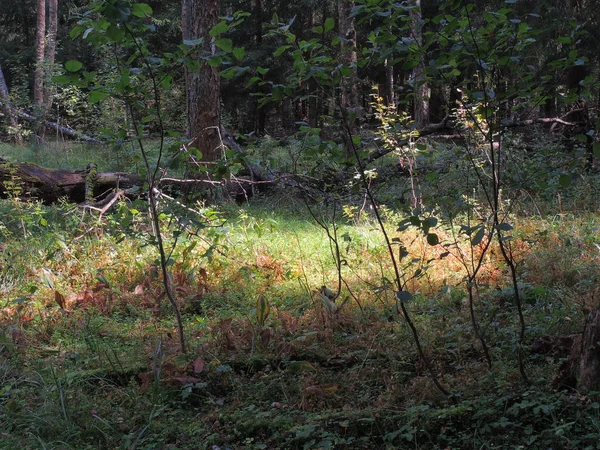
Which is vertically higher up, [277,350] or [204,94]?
[204,94]

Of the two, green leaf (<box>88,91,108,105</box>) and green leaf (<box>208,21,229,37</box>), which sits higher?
green leaf (<box>208,21,229,37</box>)

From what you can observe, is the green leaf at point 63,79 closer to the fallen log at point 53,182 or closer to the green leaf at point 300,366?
the green leaf at point 300,366

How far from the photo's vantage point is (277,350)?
4184 mm

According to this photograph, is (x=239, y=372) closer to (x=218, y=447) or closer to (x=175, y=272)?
(x=218, y=447)

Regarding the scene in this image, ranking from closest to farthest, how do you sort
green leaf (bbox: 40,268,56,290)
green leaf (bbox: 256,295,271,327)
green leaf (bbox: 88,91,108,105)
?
green leaf (bbox: 88,91,108,105) → green leaf (bbox: 256,295,271,327) → green leaf (bbox: 40,268,56,290)

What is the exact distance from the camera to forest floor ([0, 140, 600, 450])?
3033mm

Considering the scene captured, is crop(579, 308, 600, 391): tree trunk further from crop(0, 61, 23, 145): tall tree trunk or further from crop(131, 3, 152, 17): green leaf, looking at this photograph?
crop(0, 61, 23, 145): tall tree trunk

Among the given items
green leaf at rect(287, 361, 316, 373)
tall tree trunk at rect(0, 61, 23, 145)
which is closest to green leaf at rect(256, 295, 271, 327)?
green leaf at rect(287, 361, 316, 373)

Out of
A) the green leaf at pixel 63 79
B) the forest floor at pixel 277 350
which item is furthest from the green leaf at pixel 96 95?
the forest floor at pixel 277 350

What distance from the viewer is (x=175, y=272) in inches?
237

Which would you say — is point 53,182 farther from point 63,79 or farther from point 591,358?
point 591,358

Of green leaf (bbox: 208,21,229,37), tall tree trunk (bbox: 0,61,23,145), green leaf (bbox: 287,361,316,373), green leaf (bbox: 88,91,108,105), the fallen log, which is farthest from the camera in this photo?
tall tree trunk (bbox: 0,61,23,145)

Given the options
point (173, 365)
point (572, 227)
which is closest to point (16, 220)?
point (173, 365)

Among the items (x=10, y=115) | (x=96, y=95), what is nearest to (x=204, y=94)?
(x=96, y=95)
